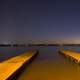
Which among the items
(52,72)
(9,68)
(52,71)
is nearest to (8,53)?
(52,71)

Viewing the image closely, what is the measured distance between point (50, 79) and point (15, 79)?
145cm

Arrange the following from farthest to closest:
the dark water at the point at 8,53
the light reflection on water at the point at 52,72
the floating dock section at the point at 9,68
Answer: the dark water at the point at 8,53 → the light reflection on water at the point at 52,72 → the floating dock section at the point at 9,68

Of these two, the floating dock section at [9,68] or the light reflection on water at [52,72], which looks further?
the light reflection on water at [52,72]

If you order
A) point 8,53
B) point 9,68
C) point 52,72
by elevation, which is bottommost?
point 52,72

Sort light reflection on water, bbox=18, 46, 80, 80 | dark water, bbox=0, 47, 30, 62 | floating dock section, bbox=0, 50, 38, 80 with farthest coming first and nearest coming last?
dark water, bbox=0, 47, 30, 62, light reflection on water, bbox=18, 46, 80, 80, floating dock section, bbox=0, 50, 38, 80

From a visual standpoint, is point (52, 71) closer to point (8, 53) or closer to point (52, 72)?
point (52, 72)

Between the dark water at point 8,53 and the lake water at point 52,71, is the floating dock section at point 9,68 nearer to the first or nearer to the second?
the lake water at point 52,71

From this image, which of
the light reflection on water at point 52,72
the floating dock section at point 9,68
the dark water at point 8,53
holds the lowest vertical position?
the light reflection on water at point 52,72

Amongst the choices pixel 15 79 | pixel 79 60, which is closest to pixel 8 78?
pixel 15 79

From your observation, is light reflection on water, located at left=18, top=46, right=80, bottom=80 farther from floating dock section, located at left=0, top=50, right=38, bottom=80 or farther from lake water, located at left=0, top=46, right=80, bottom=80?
floating dock section, located at left=0, top=50, right=38, bottom=80

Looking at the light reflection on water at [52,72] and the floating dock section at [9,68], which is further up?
the floating dock section at [9,68]

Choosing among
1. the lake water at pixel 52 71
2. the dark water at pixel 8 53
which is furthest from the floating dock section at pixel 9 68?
the dark water at pixel 8 53

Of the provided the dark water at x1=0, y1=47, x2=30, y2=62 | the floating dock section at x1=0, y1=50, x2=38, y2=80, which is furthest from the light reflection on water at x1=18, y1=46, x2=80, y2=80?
the dark water at x1=0, y1=47, x2=30, y2=62

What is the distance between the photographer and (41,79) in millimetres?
11453
